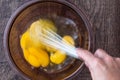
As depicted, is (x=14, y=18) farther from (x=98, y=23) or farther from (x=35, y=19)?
(x=98, y=23)

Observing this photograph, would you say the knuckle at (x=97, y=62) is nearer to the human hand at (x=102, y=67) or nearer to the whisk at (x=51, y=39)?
the human hand at (x=102, y=67)

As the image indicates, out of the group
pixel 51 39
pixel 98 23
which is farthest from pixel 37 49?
pixel 98 23

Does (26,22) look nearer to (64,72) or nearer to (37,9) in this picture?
(37,9)

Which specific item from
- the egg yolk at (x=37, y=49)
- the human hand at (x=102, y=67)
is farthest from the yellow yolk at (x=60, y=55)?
the human hand at (x=102, y=67)

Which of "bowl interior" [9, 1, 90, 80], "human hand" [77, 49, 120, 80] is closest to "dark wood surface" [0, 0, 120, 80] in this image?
"bowl interior" [9, 1, 90, 80]

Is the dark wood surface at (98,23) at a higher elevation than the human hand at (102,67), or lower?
higher
